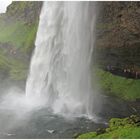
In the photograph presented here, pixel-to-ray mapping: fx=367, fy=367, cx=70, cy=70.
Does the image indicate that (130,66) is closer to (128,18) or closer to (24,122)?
(128,18)

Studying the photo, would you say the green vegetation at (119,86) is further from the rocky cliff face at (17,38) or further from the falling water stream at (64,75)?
the rocky cliff face at (17,38)

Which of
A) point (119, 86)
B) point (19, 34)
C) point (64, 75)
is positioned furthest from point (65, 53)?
point (19, 34)

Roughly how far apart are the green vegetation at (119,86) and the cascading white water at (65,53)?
225 cm

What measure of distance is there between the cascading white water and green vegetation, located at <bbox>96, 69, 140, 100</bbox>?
2.25 meters

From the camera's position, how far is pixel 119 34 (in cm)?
4672

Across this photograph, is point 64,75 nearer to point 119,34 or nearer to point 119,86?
point 119,86

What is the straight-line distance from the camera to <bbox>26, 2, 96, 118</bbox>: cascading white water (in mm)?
45844

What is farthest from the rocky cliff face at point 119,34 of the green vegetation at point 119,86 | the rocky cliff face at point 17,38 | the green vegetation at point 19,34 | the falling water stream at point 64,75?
the green vegetation at point 19,34

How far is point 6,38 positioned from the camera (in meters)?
85.9

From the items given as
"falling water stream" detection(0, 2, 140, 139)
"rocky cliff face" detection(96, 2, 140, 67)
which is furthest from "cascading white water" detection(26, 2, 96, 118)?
"rocky cliff face" detection(96, 2, 140, 67)

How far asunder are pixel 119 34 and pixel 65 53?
7.32 meters

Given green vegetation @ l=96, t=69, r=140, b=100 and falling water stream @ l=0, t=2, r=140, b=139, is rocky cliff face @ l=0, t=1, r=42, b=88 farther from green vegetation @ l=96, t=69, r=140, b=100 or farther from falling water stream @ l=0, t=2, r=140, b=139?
green vegetation @ l=96, t=69, r=140, b=100

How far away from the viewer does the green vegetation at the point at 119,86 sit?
46.4 metres

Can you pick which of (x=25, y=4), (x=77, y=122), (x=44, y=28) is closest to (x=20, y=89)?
(x=44, y=28)
